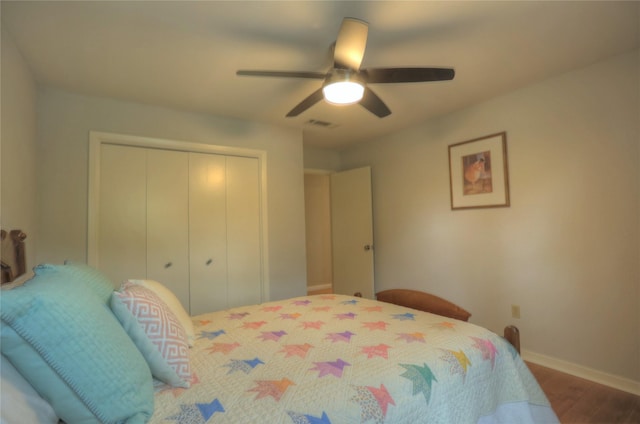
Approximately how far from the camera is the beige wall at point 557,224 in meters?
2.18

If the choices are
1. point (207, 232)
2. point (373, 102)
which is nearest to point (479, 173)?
point (373, 102)

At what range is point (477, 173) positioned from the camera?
9.88ft

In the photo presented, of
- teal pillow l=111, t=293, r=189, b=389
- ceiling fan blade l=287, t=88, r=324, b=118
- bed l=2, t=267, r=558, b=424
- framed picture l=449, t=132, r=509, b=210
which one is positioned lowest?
bed l=2, t=267, r=558, b=424

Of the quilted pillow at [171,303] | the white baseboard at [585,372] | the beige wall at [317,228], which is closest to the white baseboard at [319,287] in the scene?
the beige wall at [317,228]

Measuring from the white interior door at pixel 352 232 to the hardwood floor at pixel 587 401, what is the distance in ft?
6.71

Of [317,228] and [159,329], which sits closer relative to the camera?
[159,329]

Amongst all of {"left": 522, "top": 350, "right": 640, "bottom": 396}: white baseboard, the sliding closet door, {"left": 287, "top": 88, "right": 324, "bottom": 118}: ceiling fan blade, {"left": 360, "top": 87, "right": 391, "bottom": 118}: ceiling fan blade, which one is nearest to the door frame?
the sliding closet door

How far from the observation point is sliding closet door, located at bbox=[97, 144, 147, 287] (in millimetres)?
2637

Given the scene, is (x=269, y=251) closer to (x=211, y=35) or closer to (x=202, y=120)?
(x=202, y=120)

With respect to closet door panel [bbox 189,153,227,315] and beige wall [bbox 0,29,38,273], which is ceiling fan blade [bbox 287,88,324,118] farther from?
beige wall [bbox 0,29,38,273]

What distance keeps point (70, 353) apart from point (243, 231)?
2517 mm

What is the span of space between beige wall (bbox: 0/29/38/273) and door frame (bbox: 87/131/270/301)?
1.13ft

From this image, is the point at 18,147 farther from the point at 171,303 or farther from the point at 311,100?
the point at 311,100

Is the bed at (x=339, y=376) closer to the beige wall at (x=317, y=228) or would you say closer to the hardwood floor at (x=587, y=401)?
the hardwood floor at (x=587, y=401)
